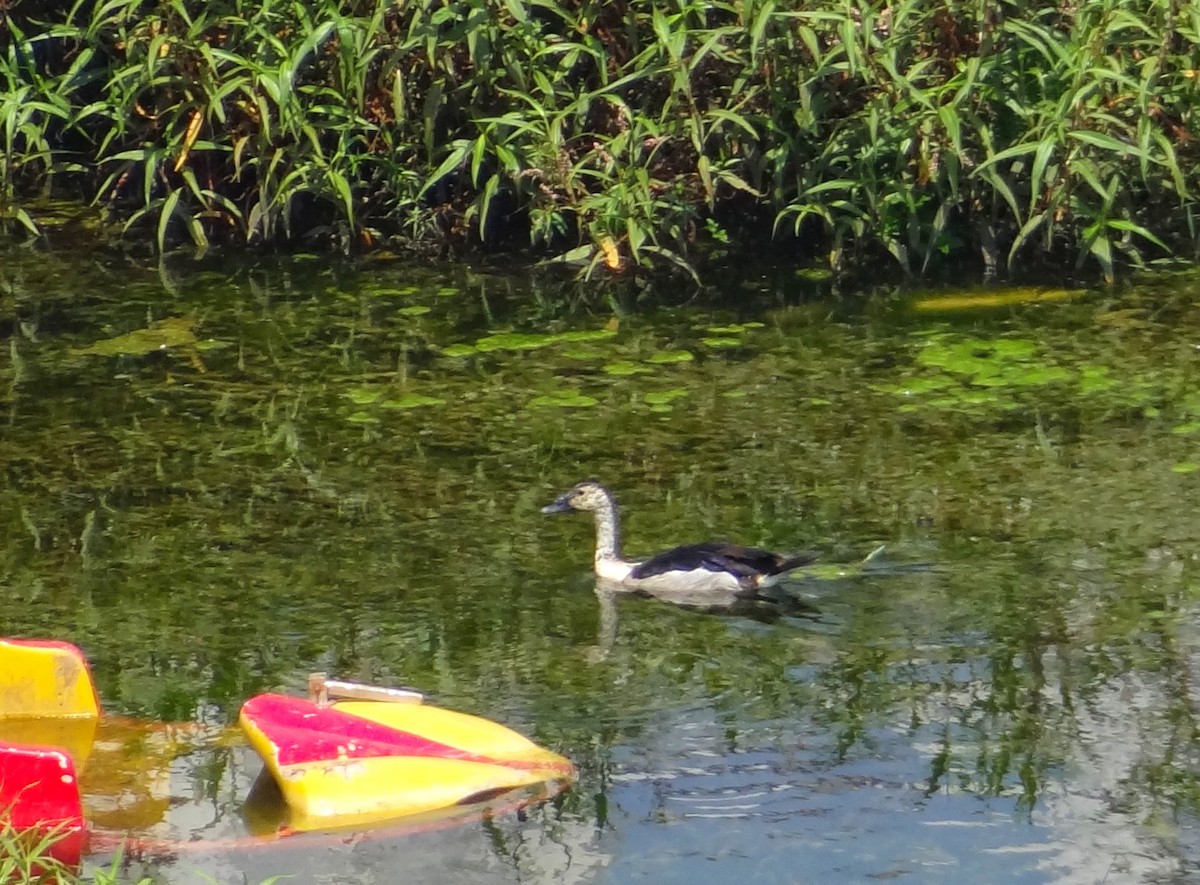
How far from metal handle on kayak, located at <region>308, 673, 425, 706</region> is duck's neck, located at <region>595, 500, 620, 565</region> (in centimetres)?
133

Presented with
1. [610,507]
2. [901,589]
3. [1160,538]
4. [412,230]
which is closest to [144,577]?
[610,507]

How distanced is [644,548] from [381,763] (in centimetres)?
187

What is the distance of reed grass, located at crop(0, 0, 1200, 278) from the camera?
8383mm

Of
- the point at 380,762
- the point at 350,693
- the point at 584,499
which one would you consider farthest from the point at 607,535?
the point at 380,762

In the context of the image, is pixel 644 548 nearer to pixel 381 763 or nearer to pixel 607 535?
pixel 607 535

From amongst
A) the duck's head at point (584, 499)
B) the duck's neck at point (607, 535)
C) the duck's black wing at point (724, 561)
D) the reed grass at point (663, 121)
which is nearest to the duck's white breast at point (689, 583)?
the duck's black wing at point (724, 561)

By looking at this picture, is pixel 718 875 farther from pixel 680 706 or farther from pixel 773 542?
pixel 773 542

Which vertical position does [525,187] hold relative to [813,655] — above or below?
above

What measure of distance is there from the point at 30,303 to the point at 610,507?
150 inches

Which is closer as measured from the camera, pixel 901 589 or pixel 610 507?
pixel 901 589

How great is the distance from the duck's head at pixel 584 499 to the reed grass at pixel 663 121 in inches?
93.4

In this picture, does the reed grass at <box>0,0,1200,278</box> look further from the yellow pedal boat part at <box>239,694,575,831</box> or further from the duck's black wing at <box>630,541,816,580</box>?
the yellow pedal boat part at <box>239,694,575,831</box>

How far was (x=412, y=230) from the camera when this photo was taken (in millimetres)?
9688

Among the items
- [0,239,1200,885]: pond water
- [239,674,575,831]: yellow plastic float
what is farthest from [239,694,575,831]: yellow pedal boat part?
[0,239,1200,885]: pond water
